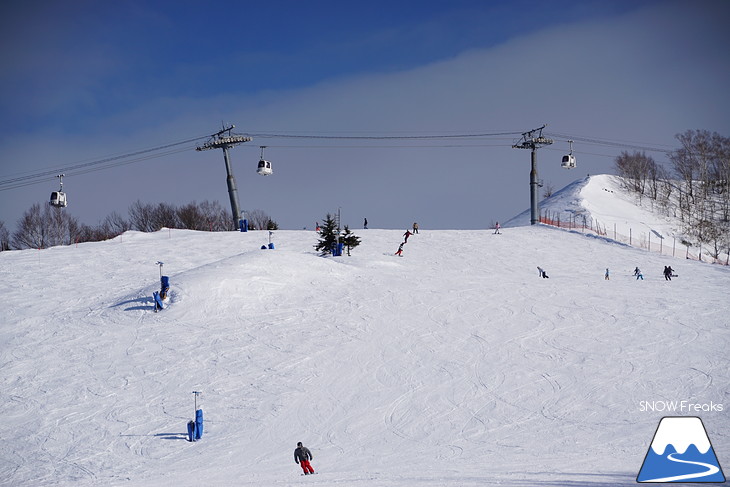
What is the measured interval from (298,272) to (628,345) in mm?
17373

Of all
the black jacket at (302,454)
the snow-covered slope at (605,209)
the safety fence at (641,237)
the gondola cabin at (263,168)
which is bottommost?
the black jacket at (302,454)

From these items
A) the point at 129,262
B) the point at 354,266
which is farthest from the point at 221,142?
the point at 354,266

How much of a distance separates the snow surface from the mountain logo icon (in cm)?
59

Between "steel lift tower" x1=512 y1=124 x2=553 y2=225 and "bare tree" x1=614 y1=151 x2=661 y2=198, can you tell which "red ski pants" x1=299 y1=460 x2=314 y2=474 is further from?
"bare tree" x1=614 y1=151 x2=661 y2=198

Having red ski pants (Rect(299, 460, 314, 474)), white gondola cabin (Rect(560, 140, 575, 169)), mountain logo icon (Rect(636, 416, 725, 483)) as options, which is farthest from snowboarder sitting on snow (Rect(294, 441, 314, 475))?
white gondola cabin (Rect(560, 140, 575, 169))

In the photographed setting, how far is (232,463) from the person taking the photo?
16594 millimetres

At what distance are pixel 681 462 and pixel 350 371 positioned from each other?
40.1 ft

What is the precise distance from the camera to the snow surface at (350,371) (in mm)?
16344

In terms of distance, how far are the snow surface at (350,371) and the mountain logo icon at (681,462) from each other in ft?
1.93

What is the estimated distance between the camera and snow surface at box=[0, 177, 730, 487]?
53.6 ft

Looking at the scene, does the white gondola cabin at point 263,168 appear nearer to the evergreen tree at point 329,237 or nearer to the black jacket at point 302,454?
the evergreen tree at point 329,237

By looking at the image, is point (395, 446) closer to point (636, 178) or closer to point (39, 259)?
point (39, 259)

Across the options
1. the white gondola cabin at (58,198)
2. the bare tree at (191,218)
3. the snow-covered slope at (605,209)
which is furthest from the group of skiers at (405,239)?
the bare tree at (191,218)

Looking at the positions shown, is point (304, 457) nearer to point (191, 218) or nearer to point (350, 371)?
point (350, 371)
